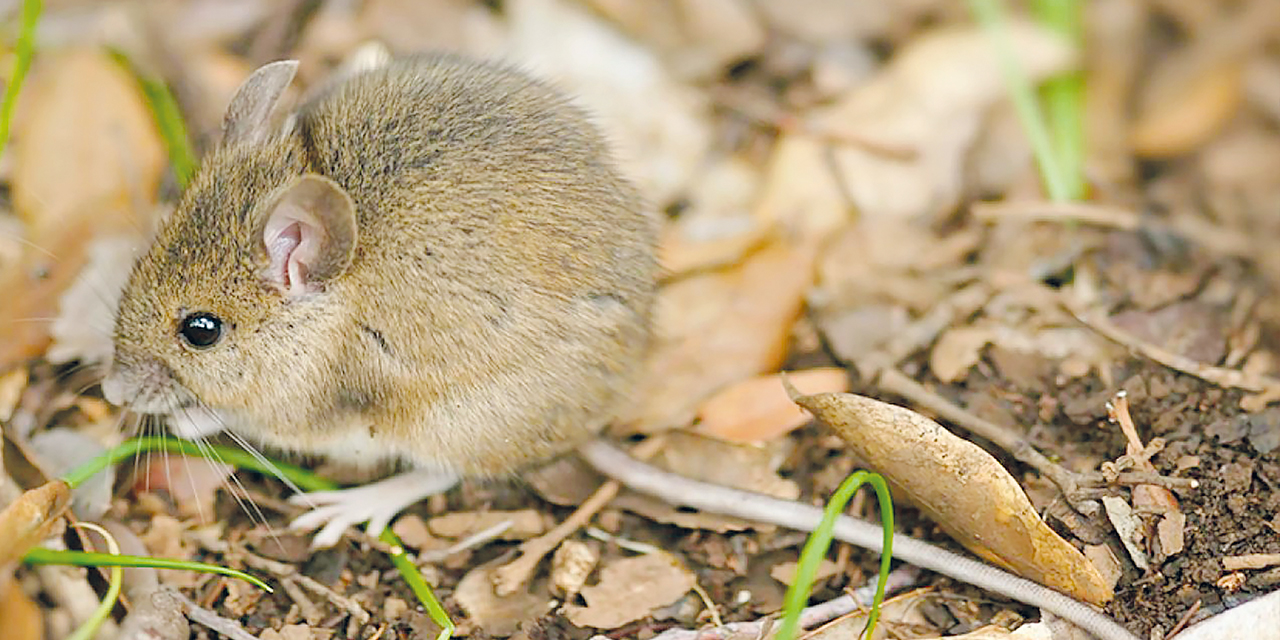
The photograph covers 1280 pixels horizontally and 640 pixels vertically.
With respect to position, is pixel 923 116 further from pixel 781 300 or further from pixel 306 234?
pixel 306 234

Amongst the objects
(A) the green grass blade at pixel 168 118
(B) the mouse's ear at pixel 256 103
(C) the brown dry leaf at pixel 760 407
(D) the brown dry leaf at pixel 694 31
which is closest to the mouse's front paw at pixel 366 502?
(C) the brown dry leaf at pixel 760 407

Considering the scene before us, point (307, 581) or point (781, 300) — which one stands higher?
point (781, 300)

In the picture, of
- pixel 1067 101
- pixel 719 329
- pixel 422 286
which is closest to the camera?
pixel 422 286

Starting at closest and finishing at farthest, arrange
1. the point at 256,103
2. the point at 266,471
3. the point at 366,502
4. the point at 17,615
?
the point at 17,615, the point at 256,103, the point at 366,502, the point at 266,471

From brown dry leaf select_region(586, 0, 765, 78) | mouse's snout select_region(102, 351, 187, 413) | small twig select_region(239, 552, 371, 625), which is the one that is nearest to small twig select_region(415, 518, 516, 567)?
small twig select_region(239, 552, 371, 625)

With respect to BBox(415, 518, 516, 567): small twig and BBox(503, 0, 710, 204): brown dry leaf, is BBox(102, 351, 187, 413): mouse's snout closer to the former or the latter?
BBox(415, 518, 516, 567): small twig

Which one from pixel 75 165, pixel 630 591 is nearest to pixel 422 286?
pixel 630 591

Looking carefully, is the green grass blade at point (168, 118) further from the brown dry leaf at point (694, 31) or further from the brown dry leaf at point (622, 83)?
the brown dry leaf at point (694, 31)
